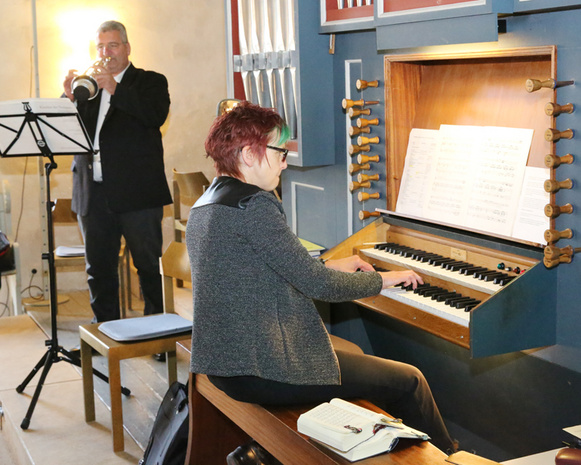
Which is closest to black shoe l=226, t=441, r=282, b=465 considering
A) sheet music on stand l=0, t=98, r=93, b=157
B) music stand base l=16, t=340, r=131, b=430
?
music stand base l=16, t=340, r=131, b=430

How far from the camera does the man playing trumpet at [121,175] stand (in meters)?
4.20

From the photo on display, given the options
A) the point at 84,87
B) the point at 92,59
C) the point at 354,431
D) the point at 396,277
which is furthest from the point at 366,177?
the point at 92,59

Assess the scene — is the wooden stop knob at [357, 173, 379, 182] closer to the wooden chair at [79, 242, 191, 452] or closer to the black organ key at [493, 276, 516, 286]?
the wooden chair at [79, 242, 191, 452]

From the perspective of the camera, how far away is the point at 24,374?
420 centimetres

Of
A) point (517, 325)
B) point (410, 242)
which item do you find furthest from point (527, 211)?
point (410, 242)

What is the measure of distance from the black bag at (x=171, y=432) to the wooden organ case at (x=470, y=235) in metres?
0.73

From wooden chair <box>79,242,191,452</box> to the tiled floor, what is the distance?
10cm

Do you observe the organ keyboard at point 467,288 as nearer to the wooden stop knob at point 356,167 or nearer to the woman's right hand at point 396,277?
the woman's right hand at point 396,277

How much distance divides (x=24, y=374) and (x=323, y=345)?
2.47 meters

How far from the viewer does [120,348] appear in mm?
3176

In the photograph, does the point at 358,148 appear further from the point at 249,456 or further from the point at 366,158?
the point at 249,456

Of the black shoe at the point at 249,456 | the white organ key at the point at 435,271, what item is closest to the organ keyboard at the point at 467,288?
the white organ key at the point at 435,271

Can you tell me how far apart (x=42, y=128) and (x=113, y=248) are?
2.88ft

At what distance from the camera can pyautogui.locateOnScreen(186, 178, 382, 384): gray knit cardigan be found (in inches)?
85.2
